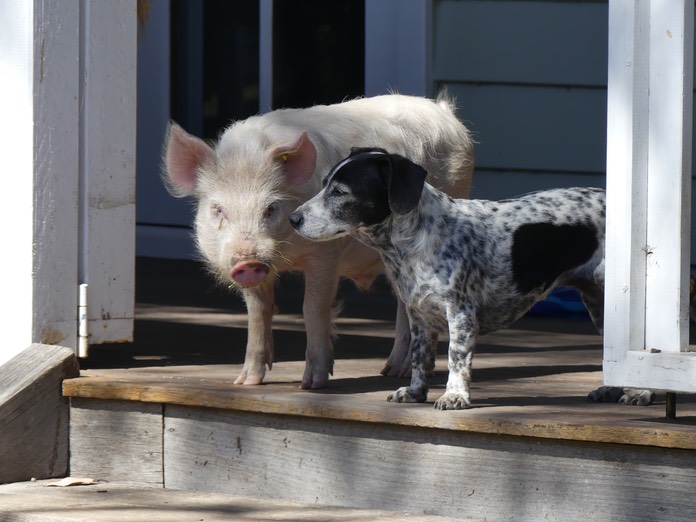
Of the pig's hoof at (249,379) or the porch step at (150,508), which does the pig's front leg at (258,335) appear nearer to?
the pig's hoof at (249,379)

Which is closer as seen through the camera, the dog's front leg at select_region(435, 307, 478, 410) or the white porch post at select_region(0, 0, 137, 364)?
the dog's front leg at select_region(435, 307, 478, 410)

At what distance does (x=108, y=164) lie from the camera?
5.17 meters

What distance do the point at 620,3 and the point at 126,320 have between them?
7.54ft

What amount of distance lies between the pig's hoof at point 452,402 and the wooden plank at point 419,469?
94 millimetres

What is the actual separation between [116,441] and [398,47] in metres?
4.14

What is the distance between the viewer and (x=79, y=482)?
4.86 meters

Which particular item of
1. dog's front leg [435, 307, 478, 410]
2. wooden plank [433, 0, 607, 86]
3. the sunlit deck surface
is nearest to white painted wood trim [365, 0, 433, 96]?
wooden plank [433, 0, 607, 86]

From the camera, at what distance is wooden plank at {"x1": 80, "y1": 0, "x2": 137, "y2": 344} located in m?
5.10

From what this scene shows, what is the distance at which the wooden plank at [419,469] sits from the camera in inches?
154

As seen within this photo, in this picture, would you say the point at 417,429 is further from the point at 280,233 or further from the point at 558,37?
the point at 558,37

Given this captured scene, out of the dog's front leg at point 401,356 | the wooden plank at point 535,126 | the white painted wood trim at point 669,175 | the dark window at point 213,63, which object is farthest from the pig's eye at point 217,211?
the dark window at point 213,63

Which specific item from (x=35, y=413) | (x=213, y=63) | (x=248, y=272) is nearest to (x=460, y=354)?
(x=248, y=272)

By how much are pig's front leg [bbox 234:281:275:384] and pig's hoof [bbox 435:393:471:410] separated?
83cm

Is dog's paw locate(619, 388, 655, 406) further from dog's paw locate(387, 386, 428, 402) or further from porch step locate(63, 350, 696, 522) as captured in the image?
dog's paw locate(387, 386, 428, 402)
